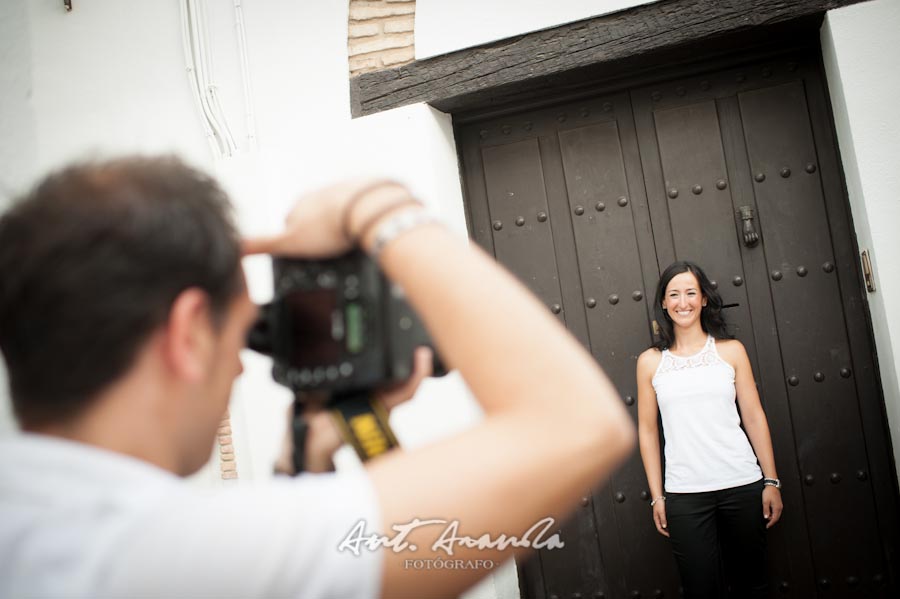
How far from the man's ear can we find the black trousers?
2879 mm

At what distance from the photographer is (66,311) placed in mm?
652

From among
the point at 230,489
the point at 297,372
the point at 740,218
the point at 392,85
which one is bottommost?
the point at 230,489

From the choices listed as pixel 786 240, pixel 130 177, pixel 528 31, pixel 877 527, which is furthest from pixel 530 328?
pixel 877 527

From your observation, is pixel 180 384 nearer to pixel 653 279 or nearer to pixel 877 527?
pixel 653 279

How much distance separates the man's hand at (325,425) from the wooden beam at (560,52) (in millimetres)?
2684

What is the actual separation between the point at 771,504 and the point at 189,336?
3115 millimetres

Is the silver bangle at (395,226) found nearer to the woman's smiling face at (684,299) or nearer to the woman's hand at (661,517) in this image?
the woman's smiling face at (684,299)

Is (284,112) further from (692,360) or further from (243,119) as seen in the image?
(692,360)

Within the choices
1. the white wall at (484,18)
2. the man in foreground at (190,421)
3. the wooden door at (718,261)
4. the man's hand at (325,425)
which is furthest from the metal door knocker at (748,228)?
the man in foreground at (190,421)

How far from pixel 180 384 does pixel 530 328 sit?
378 millimetres

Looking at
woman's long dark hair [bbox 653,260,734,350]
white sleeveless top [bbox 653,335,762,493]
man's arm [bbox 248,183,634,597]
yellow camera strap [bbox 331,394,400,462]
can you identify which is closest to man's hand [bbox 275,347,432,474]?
yellow camera strap [bbox 331,394,400,462]

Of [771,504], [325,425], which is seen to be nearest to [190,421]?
[325,425]

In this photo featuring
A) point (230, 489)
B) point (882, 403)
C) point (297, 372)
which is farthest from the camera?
point (882, 403)

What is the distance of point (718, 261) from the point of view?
133 inches
